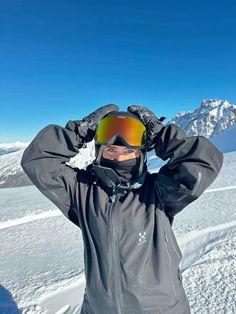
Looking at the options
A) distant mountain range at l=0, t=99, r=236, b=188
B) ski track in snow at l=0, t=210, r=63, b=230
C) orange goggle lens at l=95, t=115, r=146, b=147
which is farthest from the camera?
distant mountain range at l=0, t=99, r=236, b=188

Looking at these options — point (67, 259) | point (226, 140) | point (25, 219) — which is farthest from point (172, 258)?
point (226, 140)

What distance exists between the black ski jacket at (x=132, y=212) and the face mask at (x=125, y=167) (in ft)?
0.18

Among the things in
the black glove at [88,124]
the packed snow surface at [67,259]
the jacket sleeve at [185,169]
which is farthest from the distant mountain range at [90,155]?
the packed snow surface at [67,259]

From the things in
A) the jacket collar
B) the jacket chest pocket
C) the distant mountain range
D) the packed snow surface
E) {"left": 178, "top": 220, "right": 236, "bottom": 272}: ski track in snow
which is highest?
the jacket collar

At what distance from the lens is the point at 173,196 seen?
1608 mm

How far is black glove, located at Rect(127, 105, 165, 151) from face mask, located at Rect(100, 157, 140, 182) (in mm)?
116

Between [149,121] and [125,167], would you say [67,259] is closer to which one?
[125,167]

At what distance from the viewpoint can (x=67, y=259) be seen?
12.2ft

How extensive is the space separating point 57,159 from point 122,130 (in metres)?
0.37

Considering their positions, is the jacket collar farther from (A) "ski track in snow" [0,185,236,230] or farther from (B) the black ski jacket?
(A) "ski track in snow" [0,185,236,230]

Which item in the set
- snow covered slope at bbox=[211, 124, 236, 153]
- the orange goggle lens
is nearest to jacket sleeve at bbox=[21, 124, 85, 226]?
the orange goggle lens

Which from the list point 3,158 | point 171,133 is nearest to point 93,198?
point 171,133

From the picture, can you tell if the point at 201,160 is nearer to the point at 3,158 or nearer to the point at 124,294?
the point at 124,294

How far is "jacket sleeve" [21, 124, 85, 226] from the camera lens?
1694 millimetres
